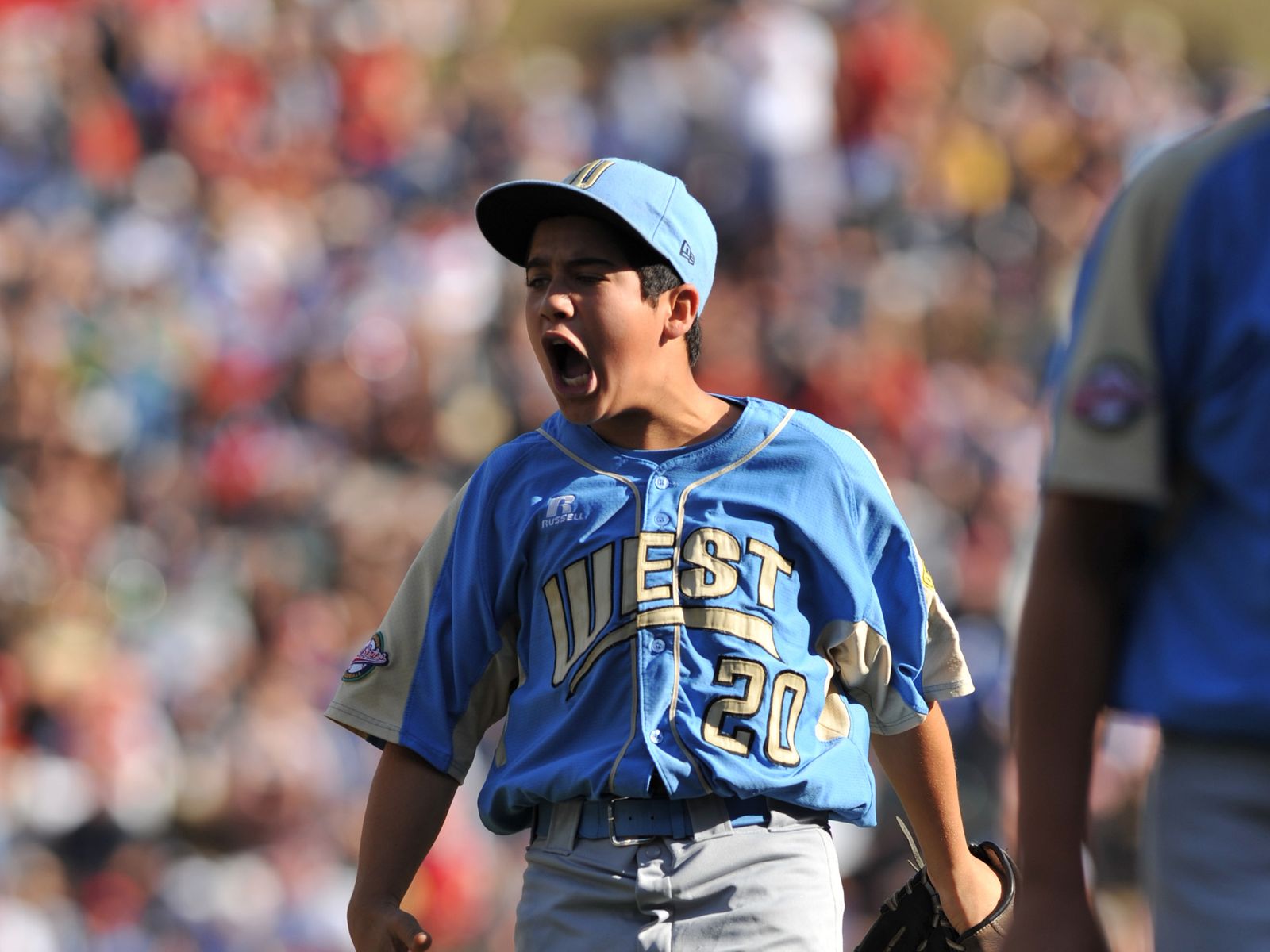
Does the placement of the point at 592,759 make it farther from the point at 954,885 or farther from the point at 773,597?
the point at 954,885

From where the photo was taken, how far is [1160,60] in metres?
13.5

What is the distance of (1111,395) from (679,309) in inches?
63.9

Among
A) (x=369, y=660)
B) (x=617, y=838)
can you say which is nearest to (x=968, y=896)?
(x=617, y=838)

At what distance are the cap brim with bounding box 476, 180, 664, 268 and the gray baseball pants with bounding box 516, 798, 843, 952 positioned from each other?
106cm

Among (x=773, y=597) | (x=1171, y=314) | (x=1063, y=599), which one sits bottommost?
(x=773, y=597)

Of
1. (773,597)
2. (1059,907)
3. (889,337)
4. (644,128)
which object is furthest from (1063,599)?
(644,128)

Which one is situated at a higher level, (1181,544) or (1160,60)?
(1160,60)

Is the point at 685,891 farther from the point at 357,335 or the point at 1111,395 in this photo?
the point at 357,335

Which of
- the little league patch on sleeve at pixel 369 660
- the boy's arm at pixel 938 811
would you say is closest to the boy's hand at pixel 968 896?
the boy's arm at pixel 938 811

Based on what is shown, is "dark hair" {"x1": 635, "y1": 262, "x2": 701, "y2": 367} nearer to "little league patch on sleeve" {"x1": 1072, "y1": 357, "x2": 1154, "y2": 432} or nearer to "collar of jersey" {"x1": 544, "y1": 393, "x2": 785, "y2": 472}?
"collar of jersey" {"x1": 544, "y1": 393, "x2": 785, "y2": 472}

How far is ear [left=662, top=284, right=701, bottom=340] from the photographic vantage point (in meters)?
3.49

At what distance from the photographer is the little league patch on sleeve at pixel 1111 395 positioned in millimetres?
1972

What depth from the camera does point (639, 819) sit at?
10.2 ft

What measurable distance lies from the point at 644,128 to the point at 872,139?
1.46 meters
